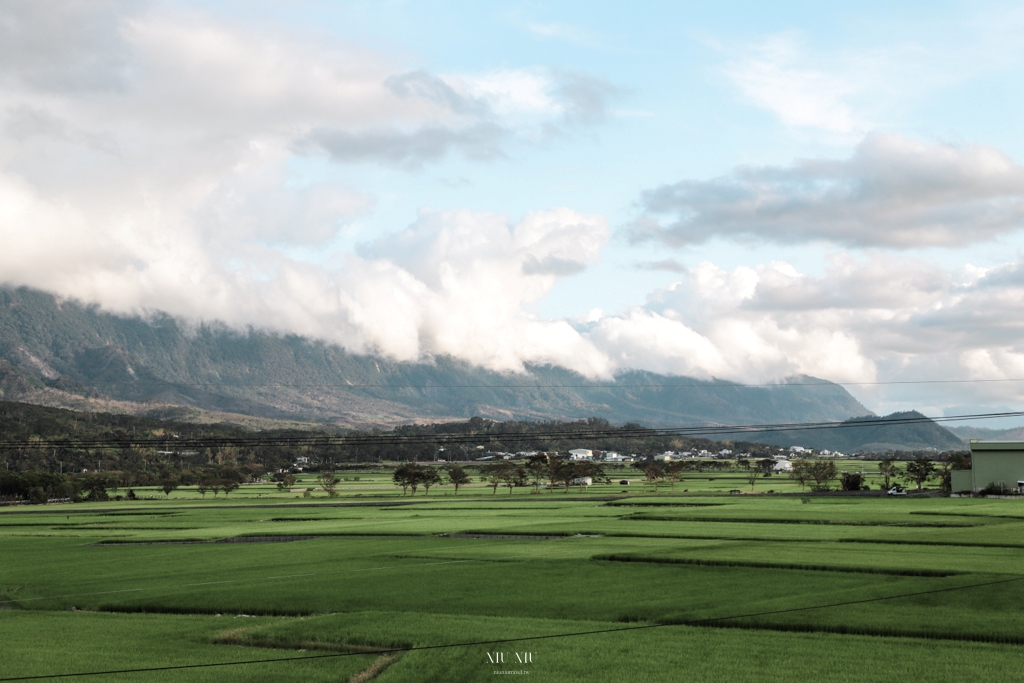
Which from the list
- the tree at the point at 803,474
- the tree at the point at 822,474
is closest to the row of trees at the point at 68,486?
the tree at the point at 803,474

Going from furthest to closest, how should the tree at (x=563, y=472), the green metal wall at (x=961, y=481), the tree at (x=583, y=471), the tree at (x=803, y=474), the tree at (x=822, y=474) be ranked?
the tree at (x=583, y=471), the tree at (x=563, y=472), the tree at (x=803, y=474), the tree at (x=822, y=474), the green metal wall at (x=961, y=481)

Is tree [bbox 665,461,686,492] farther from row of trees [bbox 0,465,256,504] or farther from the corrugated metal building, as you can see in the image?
row of trees [bbox 0,465,256,504]

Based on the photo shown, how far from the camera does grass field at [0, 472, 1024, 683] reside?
2422cm

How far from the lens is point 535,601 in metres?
32.8

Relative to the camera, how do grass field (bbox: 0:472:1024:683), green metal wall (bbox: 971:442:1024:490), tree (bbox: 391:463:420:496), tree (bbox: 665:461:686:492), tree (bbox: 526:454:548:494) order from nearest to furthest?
grass field (bbox: 0:472:1024:683) < green metal wall (bbox: 971:442:1024:490) < tree (bbox: 391:463:420:496) < tree (bbox: 665:461:686:492) < tree (bbox: 526:454:548:494)

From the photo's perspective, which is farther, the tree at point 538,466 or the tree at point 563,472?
the tree at point 538,466

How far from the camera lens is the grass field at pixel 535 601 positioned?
24219 millimetres

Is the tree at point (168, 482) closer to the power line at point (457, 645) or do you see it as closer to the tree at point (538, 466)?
the tree at point (538, 466)

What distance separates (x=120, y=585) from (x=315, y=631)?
16.2 meters

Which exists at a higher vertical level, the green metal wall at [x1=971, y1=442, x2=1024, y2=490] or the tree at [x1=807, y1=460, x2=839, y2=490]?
the green metal wall at [x1=971, y1=442, x2=1024, y2=490]

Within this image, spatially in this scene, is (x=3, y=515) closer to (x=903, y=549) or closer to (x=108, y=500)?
(x=108, y=500)

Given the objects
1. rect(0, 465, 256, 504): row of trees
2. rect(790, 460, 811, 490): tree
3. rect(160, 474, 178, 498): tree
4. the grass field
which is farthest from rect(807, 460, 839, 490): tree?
rect(160, 474, 178, 498): tree

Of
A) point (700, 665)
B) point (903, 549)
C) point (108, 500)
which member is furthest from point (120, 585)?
point (108, 500)

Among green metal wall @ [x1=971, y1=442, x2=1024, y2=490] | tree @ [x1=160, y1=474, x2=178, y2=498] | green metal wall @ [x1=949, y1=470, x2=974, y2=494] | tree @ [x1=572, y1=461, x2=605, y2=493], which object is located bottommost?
tree @ [x1=160, y1=474, x2=178, y2=498]
